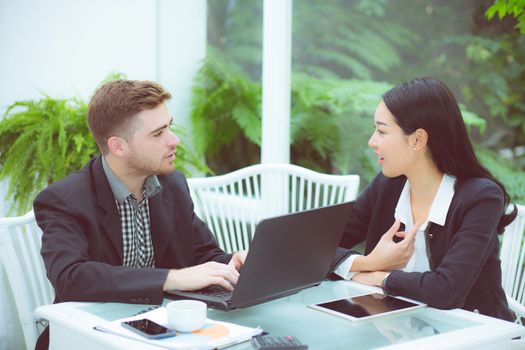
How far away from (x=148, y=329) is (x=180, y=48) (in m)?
2.78

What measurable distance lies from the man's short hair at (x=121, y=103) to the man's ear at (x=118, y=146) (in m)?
0.01

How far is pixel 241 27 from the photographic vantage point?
4086 millimetres

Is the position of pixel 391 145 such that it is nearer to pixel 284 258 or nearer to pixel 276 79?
pixel 284 258

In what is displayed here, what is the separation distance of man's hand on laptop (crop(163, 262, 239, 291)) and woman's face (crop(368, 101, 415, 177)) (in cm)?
63

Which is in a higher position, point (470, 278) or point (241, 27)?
point (241, 27)

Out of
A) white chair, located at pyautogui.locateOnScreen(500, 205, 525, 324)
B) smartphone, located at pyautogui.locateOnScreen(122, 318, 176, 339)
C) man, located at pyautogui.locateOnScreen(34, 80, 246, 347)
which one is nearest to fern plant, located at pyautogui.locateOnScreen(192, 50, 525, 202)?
white chair, located at pyautogui.locateOnScreen(500, 205, 525, 324)

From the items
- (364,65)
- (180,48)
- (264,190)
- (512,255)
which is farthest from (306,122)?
(512,255)

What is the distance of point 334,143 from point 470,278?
1.77 m

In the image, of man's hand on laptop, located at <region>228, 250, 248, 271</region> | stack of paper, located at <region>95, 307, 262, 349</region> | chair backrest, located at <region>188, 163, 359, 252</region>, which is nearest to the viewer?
stack of paper, located at <region>95, 307, 262, 349</region>

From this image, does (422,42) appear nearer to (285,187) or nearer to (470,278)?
(285,187)

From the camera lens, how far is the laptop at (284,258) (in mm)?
1714

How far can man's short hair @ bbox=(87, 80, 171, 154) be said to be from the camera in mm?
2199

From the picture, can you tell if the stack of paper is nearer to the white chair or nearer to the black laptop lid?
the black laptop lid

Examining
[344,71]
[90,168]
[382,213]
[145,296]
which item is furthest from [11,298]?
[344,71]
